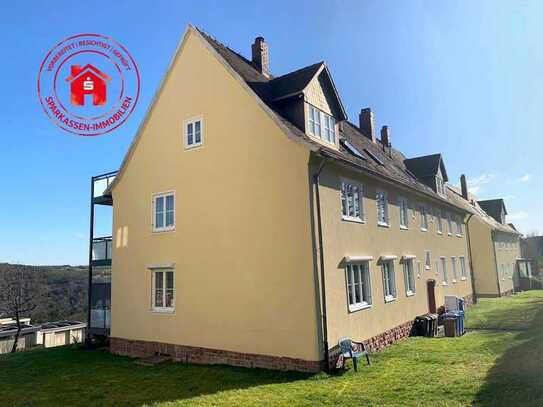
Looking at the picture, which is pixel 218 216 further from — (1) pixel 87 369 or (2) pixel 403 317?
(2) pixel 403 317

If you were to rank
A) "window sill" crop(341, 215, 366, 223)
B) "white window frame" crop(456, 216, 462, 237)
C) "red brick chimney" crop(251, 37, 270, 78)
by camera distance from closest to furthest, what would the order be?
1. "window sill" crop(341, 215, 366, 223)
2. "red brick chimney" crop(251, 37, 270, 78)
3. "white window frame" crop(456, 216, 462, 237)

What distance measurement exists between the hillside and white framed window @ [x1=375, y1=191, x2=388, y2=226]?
61.7 metres

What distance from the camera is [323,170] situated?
40.2 ft

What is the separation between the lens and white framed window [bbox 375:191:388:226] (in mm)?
16006

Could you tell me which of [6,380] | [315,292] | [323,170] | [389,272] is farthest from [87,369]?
[389,272]

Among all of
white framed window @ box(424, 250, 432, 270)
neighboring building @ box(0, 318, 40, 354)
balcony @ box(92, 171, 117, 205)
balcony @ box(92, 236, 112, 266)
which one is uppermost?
balcony @ box(92, 171, 117, 205)

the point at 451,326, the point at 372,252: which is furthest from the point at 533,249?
the point at 372,252

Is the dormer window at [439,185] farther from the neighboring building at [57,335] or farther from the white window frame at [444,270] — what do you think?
the neighboring building at [57,335]

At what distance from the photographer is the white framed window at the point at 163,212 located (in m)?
14.7

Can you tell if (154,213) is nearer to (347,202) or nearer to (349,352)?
(347,202)

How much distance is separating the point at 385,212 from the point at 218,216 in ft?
24.6

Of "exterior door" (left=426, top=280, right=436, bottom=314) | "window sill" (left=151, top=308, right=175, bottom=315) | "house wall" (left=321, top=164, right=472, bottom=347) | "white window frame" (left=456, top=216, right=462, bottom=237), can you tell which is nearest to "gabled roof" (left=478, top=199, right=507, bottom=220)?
"white window frame" (left=456, top=216, right=462, bottom=237)

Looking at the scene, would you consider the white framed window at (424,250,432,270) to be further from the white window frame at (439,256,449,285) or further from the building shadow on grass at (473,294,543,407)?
the building shadow on grass at (473,294,543,407)

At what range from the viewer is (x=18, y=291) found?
129 feet
